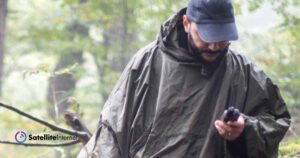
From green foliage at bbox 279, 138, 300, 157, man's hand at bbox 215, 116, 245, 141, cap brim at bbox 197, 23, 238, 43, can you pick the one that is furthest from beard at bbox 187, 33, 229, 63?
green foliage at bbox 279, 138, 300, 157

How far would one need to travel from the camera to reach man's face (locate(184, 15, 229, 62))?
305 centimetres

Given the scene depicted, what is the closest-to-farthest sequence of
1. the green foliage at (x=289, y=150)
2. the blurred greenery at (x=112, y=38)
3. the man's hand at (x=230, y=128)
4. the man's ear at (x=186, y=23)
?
the man's hand at (x=230, y=128), the man's ear at (x=186, y=23), the green foliage at (x=289, y=150), the blurred greenery at (x=112, y=38)

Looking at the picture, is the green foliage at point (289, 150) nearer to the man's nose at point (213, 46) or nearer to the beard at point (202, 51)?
the beard at point (202, 51)

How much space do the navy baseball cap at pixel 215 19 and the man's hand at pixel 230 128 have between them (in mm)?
485

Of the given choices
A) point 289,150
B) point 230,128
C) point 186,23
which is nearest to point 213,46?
point 186,23

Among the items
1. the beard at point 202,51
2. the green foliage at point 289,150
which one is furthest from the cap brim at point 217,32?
the green foliage at point 289,150

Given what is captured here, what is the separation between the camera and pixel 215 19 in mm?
3080

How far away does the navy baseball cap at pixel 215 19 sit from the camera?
3.01 m

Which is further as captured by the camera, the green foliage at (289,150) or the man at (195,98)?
the green foliage at (289,150)

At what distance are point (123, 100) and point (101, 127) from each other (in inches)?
10.6

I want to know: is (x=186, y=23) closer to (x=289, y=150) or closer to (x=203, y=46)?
(x=203, y=46)

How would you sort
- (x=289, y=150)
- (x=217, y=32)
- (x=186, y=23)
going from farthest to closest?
(x=289, y=150) < (x=186, y=23) < (x=217, y=32)

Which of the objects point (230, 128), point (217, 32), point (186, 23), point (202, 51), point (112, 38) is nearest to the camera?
point (230, 128)

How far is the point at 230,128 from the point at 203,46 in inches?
20.7
